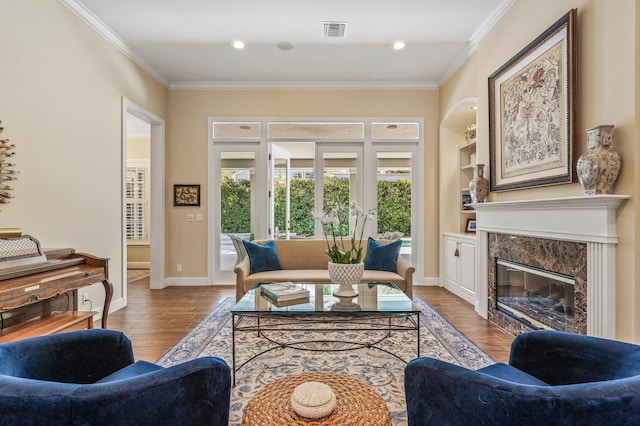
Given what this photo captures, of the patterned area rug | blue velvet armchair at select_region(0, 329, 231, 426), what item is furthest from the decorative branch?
blue velvet armchair at select_region(0, 329, 231, 426)

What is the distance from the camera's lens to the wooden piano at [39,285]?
204cm

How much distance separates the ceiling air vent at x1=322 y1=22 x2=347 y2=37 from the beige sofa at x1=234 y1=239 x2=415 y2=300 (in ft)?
7.89

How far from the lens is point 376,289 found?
2775 millimetres

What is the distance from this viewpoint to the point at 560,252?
7.99 ft

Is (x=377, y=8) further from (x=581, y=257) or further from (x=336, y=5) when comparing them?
(x=581, y=257)

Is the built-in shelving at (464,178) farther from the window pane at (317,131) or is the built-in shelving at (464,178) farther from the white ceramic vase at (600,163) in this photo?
the white ceramic vase at (600,163)

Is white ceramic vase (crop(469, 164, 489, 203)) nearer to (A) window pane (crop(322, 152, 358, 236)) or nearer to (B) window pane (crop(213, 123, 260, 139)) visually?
(A) window pane (crop(322, 152, 358, 236))

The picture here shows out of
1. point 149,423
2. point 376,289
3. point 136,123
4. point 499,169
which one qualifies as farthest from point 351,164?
point 149,423

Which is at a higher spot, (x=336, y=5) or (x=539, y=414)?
(x=336, y=5)

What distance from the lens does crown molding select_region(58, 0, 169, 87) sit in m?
3.11

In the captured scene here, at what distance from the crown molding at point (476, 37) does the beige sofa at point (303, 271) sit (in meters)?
2.56

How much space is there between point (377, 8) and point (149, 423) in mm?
3609

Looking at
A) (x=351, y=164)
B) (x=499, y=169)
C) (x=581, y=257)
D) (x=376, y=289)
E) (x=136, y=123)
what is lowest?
(x=376, y=289)

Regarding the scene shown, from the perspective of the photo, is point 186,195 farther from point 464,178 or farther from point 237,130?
point 464,178
